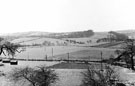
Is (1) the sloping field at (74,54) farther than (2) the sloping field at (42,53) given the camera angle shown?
No

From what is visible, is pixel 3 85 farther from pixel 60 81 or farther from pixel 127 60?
pixel 127 60

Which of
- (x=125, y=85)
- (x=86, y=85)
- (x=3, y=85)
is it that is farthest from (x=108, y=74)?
(x=3, y=85)

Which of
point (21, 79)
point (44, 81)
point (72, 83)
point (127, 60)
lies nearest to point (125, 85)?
point (72, 83)

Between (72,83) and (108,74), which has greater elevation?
(108,74)

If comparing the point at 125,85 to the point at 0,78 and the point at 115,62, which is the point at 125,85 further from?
the point at 115,62

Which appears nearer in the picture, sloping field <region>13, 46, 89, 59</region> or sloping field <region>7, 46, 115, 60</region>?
sloping field <region>7, 46, 115, 60</region>

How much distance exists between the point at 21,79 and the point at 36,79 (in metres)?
4.84

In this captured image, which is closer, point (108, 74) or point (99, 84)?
point (99, 84)

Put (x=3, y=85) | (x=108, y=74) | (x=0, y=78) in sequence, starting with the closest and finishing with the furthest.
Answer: (x=108, y=74) < (x=3, y=85) < (x=0, y=78)

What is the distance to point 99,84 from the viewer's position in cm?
2047

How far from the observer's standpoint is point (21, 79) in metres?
26.7

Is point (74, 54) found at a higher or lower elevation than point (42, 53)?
higher

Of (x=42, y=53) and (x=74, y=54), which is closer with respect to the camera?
(x=74, y=54)

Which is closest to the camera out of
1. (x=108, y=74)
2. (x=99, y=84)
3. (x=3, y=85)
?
(x=99, y=84)
